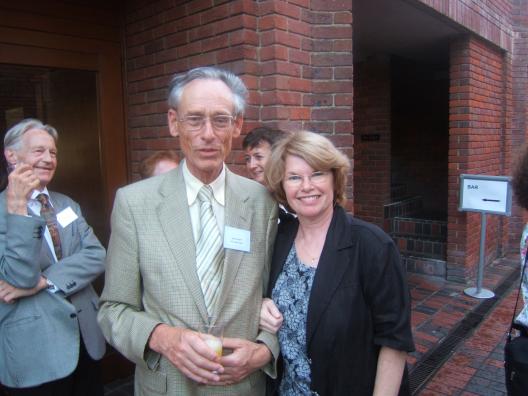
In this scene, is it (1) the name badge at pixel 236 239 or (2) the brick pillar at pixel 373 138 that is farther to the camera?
(2) the brick pillar at pixel 373 138

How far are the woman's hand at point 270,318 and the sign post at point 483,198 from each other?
4.61 m

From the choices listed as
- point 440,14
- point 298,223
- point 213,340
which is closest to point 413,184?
point 440,14

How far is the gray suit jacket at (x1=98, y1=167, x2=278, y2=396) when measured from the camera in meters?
1.55

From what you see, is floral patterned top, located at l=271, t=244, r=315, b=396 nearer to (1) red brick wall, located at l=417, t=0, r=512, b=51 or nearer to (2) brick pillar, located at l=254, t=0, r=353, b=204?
(2) brick pillar, located at l=254, t=0, r=353, b=204

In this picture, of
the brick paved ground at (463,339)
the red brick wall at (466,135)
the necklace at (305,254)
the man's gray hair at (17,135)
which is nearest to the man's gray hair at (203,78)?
the necklace at (305,254)

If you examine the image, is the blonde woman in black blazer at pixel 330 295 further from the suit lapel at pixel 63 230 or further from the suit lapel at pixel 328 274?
the suit lapel at pixel 63 230

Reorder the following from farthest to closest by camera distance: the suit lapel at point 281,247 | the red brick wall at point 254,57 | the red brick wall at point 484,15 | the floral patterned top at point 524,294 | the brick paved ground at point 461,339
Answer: the red brick wall at point 484,15
the brick paved ground at point 461,339
the red brick wall at point 254,57
the floral patterned top at point 524,294
the suit lapel at point 281,247

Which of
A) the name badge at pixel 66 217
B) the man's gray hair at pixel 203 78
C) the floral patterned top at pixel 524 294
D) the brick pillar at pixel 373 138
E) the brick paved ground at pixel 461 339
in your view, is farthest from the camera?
the brick pillar at pixel 373 138

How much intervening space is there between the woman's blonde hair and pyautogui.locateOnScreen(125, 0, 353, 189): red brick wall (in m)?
1.29

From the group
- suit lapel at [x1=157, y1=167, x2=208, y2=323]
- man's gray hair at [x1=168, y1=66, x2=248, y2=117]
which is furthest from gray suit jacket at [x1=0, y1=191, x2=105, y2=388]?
man's gray hair at [x1=168, y1=66, x2=248, y2=117]

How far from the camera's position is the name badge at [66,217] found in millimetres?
2418

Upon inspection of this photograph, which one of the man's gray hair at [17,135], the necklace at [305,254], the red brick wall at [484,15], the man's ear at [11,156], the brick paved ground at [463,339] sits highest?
the red brick wall at [484,15]

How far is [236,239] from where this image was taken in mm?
1679

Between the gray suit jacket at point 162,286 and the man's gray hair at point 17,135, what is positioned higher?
the man's gray hair at point 17,135
